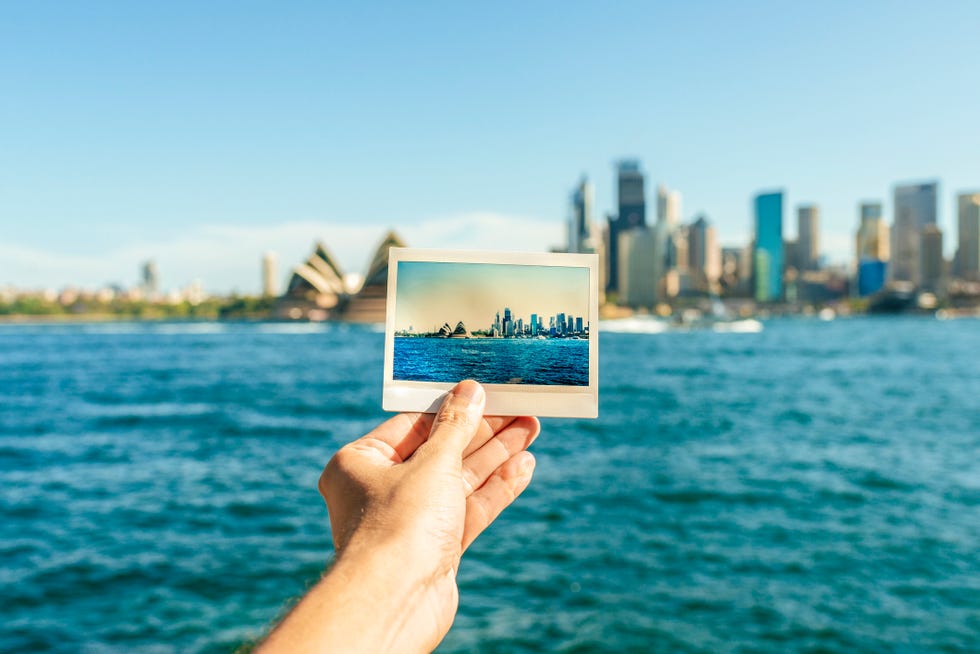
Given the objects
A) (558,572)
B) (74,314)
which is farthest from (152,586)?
(74,314)

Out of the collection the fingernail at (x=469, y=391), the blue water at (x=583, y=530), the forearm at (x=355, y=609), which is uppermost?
the fingernail at (x=469, y=391)

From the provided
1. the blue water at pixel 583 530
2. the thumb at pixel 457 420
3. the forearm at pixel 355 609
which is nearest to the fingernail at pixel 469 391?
the thumb at pixel 457 420

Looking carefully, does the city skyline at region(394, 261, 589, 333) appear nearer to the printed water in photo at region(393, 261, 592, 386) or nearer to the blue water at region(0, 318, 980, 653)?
the printed water in photo at region(393, 261, 592, 386)

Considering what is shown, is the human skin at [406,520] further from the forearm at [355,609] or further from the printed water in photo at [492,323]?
the printed water in photo at [492,323]

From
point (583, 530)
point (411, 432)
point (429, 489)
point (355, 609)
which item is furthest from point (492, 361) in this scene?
point (583, 530)

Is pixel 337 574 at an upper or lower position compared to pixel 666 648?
upper

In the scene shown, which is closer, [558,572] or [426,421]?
[426,421]

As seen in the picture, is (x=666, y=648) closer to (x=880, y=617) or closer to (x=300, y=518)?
(x=880, y=617)
